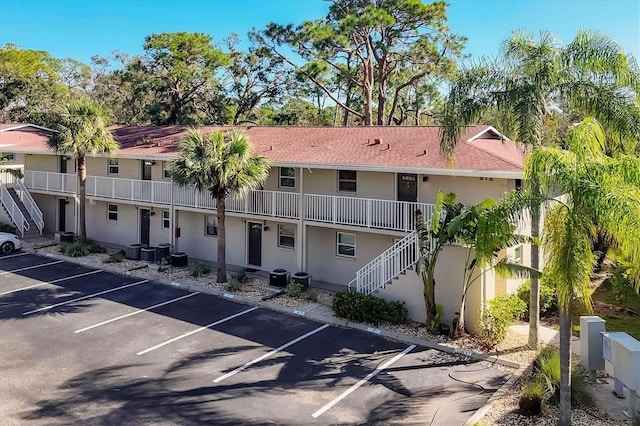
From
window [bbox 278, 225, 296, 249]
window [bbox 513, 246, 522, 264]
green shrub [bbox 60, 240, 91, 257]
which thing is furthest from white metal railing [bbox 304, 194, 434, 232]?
green shrub [bbox 60, 240, 91, 257]

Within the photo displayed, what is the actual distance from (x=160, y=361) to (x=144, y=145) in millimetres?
14805

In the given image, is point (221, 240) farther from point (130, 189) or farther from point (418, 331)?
point (418, 331)

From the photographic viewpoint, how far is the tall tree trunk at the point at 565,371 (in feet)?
28.1

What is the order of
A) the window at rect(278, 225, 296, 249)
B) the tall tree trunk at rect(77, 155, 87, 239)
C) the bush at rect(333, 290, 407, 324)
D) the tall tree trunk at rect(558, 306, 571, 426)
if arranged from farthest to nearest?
the tall tree trunk at rect(77, 155, 87, 239)
the window at rect(278, 225, 296, 249)
the bush at rect(333, 290, 407, 324)
the tall tree trunk at rect(558, 306, 571, 426)

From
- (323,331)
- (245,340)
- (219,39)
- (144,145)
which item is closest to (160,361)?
(245,340)

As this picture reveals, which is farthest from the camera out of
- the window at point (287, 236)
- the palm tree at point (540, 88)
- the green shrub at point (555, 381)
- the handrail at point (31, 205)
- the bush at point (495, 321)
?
the handrail at point (31, 205)

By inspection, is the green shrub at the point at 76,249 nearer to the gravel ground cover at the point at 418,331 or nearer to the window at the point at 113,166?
the gravel ground cover at the point at 418,331

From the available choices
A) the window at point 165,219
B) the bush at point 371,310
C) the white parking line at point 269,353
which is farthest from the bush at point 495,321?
the window at point 165,219

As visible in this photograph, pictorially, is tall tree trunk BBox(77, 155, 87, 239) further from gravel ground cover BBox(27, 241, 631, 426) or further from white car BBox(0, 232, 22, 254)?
white car BBox(0, 232, 22, 254)

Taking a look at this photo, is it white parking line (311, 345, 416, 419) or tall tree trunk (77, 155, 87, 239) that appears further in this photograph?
tall tree trunk (77, 155, 87, 239)

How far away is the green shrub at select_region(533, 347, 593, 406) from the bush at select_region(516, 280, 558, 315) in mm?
4229

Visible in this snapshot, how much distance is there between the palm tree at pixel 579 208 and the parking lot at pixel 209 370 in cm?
324

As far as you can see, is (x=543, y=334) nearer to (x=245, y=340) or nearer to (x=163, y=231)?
(x=245, y=340)

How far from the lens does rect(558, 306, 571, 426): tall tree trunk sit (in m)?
8.57
